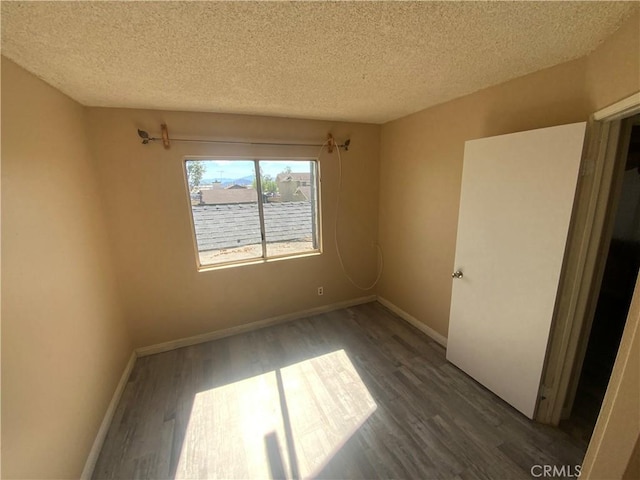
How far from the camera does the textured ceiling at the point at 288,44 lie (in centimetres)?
97

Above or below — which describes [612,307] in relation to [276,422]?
above

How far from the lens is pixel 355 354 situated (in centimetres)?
246

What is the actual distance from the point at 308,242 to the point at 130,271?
1791 millimetres

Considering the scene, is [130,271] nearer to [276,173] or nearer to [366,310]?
[276,173]

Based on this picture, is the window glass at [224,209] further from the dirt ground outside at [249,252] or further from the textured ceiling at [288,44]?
the textured ceiling at [288,44]

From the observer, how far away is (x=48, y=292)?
1345 mm

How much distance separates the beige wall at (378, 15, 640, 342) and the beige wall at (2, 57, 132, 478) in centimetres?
281

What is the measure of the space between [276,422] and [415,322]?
182 cm

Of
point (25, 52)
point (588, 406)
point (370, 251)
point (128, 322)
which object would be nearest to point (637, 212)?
point (588, 406)

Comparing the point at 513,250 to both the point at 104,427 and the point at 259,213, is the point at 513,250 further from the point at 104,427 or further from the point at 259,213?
the point at 104,427

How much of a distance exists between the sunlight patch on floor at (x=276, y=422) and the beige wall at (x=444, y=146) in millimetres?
1213

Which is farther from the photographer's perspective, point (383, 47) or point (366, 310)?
point (366, 310)

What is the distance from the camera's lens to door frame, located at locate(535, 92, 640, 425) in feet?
4.38

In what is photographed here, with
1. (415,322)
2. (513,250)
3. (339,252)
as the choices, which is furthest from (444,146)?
(415,322)
